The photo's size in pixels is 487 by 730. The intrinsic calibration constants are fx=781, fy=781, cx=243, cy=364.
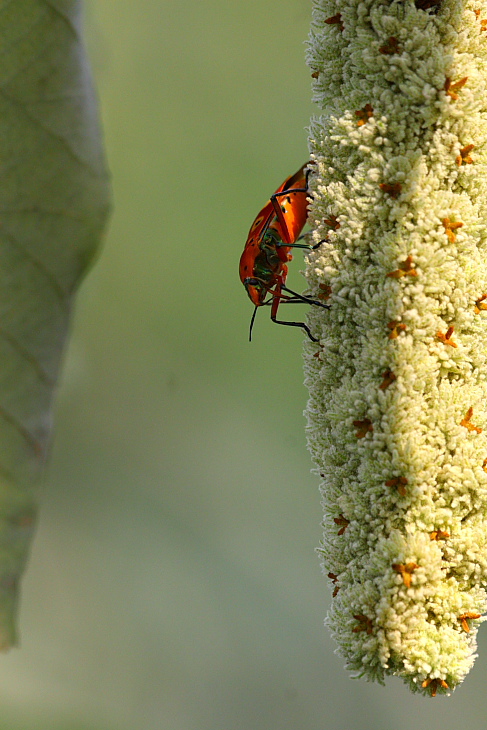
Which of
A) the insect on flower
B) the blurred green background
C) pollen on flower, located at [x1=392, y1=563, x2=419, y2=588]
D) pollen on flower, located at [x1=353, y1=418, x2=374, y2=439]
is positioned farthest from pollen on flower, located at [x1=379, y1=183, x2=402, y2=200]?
the blurred green background

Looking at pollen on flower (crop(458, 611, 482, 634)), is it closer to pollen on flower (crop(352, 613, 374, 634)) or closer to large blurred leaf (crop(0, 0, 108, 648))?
pollen on flower (crop(352, 613, 374, 634))

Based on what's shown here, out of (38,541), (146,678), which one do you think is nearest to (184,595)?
(146,678)

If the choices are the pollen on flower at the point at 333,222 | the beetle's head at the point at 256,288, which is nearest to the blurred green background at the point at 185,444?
the beetle's head at the point at 256,288

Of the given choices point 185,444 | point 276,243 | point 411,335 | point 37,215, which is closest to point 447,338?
point 411,335

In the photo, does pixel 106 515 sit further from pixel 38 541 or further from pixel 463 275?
pixel 463 275

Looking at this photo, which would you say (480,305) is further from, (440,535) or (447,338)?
(440,535)

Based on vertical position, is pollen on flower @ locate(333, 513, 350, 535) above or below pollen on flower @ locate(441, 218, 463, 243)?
below
